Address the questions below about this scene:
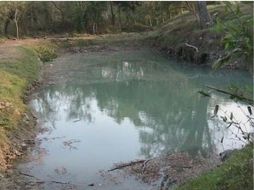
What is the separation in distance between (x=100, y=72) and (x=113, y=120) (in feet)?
37.2

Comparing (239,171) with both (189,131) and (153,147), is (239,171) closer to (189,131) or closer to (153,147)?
(153,147)

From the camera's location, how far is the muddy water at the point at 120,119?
11680 millimetres

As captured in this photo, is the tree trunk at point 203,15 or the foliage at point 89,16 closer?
the tree trunk at point 203,15

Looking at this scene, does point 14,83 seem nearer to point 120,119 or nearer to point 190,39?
point 120,119

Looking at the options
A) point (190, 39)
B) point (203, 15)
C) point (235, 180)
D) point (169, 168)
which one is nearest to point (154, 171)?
Result: point (169, 168)

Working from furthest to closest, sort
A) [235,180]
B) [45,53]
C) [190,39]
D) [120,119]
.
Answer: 1. [45,53]
2. [190,39]
3. [120,119]
4. [235,180]

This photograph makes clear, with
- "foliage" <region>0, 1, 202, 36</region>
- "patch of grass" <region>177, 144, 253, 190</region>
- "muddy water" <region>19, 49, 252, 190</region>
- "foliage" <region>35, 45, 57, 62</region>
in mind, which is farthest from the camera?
"foliage" <region>0, 1, 202, 36</region>

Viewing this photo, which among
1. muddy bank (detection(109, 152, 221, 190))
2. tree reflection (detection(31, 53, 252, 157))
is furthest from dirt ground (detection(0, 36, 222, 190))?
tree reflection (detection(31, 53, 252, 157))

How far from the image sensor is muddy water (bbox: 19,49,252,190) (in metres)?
11.7

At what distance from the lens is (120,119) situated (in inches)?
646

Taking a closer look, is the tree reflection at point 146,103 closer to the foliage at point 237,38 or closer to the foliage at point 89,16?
the foliage at point 237,38

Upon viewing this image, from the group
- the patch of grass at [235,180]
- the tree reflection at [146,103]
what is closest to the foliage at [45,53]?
the tree reflection at [146,103]

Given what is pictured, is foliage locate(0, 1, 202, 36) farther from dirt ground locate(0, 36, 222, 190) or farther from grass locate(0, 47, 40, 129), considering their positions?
dirt ground locate(0, 36, 222, 190)

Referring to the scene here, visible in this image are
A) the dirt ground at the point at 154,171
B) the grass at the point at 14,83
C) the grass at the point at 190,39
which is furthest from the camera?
the grass at the point at 190,39
